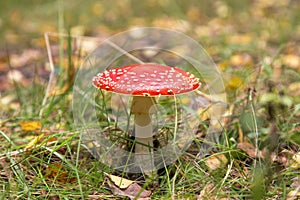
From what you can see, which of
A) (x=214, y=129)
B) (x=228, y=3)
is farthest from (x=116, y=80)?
(x=228, y=3)

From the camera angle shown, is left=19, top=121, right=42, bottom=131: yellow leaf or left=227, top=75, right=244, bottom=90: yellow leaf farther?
left=227, top=75, right=244, bottom=90: yellow leaf

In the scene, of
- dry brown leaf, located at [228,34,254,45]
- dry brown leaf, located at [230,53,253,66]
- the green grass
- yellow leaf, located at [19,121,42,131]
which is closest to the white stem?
the green grass

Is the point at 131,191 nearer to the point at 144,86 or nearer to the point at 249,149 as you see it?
the point at 144,86

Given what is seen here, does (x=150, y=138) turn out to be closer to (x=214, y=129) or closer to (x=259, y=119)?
(x=214, y=129)

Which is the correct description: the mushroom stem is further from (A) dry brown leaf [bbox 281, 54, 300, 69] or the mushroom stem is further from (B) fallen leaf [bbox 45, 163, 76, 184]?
(A) dry brown leaf [bbox 281, 54, 300, 69]

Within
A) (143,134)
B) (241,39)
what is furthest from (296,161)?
(241,39)

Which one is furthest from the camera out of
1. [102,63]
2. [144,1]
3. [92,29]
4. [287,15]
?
[144,1]
